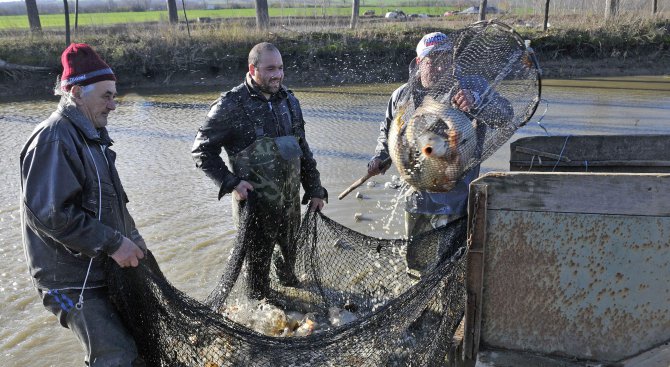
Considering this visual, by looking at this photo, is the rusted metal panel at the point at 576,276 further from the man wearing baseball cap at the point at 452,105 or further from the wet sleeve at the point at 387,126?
the wet sleeve at the point at 387,126

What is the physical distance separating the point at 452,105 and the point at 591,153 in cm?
122

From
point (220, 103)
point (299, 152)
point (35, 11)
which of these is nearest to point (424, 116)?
point (299, 152)

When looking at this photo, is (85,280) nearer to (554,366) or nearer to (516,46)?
(554,366)

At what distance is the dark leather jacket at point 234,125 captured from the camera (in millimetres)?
4141

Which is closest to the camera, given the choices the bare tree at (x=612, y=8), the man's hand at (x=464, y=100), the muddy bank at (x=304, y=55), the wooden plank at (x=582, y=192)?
the wooden plank at (x=582, y=192)

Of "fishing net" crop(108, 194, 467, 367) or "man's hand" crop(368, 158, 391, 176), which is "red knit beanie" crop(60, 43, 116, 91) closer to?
"fishing net" crop(108, 194, 467, 367)

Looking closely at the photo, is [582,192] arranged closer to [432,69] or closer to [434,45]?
[432,69]

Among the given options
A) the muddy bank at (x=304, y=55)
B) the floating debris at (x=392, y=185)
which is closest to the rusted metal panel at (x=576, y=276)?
the floating debris at (x=392, y=185)

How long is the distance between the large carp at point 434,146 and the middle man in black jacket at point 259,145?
3.47 feet

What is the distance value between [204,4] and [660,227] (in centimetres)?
5341

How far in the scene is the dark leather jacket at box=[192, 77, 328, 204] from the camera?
4141 millimetres

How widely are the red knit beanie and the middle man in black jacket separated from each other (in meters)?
1.27

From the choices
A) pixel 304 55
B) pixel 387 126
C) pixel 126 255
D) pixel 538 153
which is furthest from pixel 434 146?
pixel 304 55

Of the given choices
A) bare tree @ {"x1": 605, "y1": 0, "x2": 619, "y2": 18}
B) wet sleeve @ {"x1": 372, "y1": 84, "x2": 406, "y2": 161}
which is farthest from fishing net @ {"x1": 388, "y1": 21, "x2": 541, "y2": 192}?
bare tree @ {"x1": 605, "y1": 0, "x2": 619, "y2": 18}
